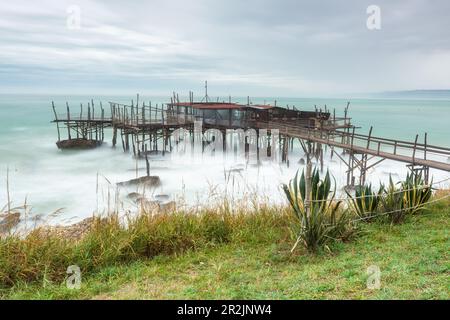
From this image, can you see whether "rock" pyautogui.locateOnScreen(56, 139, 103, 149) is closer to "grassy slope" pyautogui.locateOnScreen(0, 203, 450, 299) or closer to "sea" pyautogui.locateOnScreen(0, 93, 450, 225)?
"sea" pyautogui.locateOnScreen(0, 93, 450, 225)

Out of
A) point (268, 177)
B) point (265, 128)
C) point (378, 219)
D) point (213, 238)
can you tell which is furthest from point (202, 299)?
point (265, 128)

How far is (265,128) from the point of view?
2673 cm

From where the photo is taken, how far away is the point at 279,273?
4.45m

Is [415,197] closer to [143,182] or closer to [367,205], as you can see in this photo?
[367,205]

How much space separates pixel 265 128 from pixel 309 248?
22.0m

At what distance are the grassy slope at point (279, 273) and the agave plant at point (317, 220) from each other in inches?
8.1

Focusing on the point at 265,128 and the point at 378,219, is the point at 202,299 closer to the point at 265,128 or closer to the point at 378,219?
the point at 378,219

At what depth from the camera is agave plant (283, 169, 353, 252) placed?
5.07 metres

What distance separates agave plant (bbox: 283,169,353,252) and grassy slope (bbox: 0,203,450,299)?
8.1 inches

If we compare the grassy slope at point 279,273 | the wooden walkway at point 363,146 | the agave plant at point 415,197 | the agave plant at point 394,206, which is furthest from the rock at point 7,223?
the wooden walkway at point 363,146

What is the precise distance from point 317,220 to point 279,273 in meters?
1.07

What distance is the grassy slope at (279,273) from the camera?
12.2ft

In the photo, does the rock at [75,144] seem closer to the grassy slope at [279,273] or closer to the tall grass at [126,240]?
the tall grass at [126,240]

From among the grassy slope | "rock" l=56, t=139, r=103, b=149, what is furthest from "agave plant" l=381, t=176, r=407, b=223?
"rock" l=56, t=139, r=103, b=149
